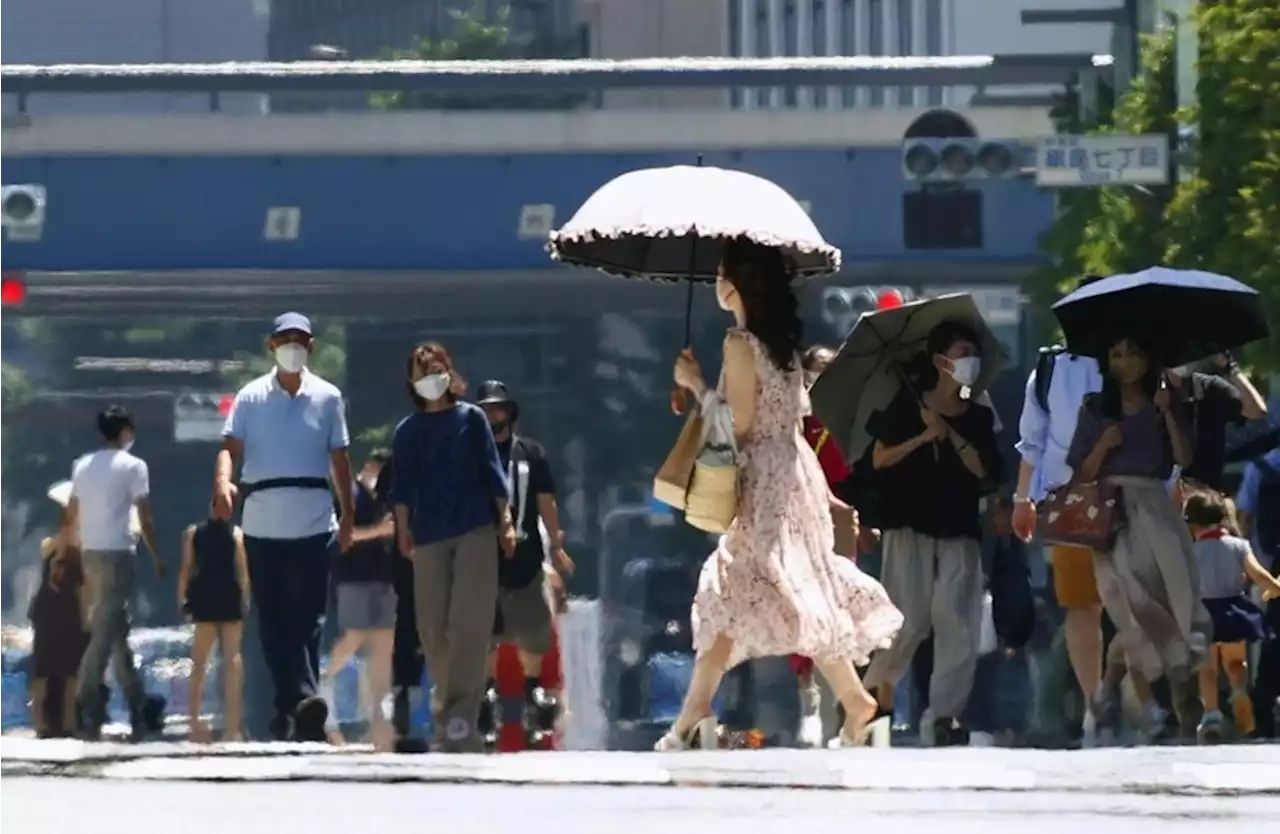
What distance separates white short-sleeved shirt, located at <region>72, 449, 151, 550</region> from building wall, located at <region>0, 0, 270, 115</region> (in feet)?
127

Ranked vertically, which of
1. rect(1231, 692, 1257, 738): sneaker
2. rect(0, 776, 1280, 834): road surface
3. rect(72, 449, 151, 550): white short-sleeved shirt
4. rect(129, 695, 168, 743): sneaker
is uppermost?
rect(72, 449, 151, 550): white short-sleeved shirt

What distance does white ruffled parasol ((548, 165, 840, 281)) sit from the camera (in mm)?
14148

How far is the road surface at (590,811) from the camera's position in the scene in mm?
10625

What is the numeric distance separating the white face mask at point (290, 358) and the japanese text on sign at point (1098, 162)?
11.9m

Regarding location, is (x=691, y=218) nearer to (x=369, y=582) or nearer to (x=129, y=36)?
(x=369, y=582)

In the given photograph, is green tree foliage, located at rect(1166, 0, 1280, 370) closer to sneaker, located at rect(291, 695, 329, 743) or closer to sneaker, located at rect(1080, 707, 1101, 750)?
sneaker, located at rect(1080, 707, 1101, 750)

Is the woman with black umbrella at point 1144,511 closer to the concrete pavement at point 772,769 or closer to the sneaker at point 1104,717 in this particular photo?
the sneaker at point 1104,717

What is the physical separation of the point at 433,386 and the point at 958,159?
623 inches

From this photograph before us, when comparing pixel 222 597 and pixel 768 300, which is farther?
pixel 222 597

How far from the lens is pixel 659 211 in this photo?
14.5 m

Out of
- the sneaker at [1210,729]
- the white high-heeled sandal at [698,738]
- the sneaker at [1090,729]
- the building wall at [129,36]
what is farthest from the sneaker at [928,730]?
the building wall at [129,36]

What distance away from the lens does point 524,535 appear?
17688mm


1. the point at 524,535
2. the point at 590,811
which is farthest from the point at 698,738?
the point at 524,535

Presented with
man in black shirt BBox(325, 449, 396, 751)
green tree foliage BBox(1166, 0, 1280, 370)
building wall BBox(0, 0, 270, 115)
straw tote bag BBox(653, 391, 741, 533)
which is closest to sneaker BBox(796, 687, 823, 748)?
straw tote bag BBox(653, 391, 741, 533)
